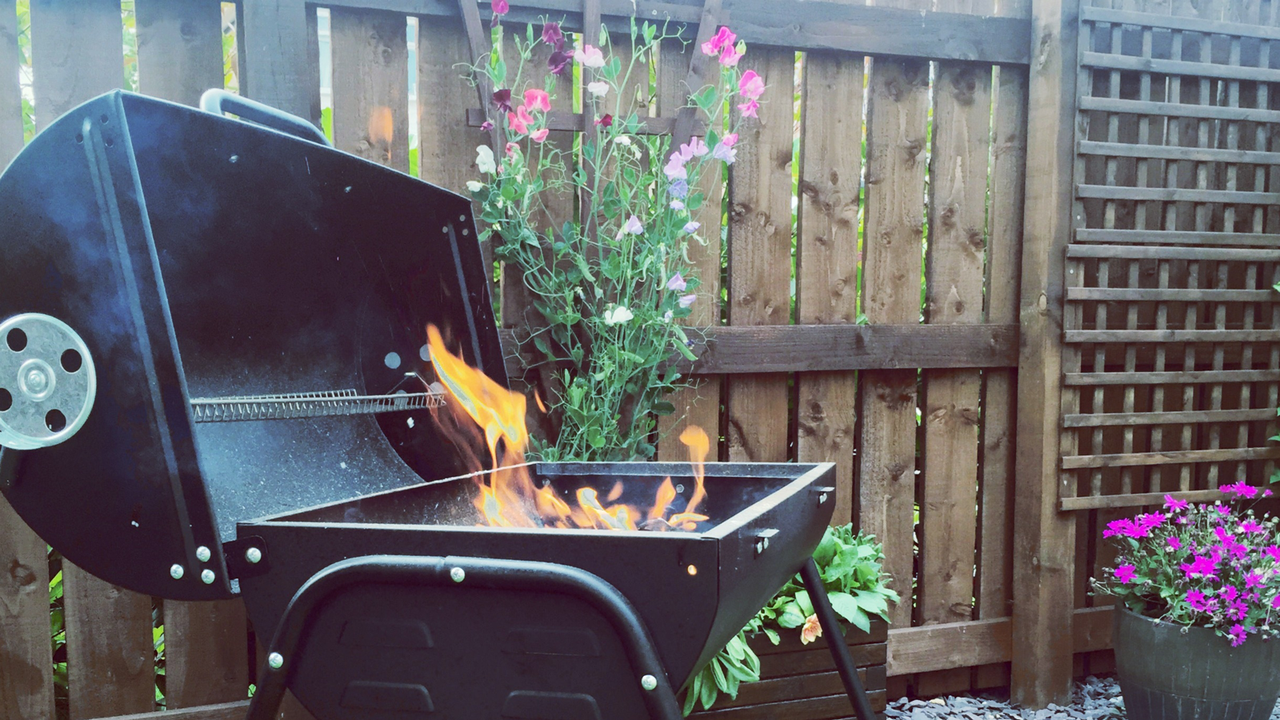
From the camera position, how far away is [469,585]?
3.34ft

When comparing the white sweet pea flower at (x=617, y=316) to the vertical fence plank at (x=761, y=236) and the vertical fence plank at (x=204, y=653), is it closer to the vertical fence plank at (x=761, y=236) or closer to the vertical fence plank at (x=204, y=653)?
the vertical fence plank at (x=761, y=236)

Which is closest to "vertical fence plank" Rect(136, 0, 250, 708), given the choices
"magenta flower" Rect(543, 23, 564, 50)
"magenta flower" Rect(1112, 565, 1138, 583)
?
"magenta flower" Rect(543, 23, 564, 50)

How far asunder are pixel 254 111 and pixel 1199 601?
2.52 metres

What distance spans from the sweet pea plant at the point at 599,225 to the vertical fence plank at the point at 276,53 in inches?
16.8

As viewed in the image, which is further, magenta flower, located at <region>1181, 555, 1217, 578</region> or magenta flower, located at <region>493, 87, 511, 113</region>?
magenta flower, located at <region>1181, 555, 1217, 578</region>

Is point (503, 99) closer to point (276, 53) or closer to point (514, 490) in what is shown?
point (276, 53)

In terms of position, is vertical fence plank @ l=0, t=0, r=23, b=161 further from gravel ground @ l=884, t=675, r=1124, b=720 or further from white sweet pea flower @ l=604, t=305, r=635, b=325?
gravel ground @ l=884, t=675, r=1124, b=720

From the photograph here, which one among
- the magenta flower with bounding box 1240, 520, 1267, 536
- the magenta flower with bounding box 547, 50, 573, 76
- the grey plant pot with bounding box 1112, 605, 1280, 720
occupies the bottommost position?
the grey plant pot with bounding box 1112, 605, 1280, 720

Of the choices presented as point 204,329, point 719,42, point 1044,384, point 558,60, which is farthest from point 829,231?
point 204,329

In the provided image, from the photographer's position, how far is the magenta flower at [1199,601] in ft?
7.71

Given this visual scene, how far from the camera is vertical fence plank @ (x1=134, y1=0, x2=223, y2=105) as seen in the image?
201 centimetres

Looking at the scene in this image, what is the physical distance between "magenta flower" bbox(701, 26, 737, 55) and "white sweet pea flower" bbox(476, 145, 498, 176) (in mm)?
604

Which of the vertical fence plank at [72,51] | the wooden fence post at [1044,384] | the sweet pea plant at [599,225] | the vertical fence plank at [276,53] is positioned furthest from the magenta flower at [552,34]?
the wooden fence post at [1044,384]

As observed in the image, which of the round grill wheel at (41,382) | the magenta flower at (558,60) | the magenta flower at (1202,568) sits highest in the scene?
the magenta flower at (558,60)
